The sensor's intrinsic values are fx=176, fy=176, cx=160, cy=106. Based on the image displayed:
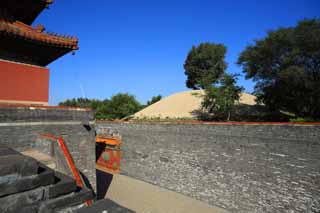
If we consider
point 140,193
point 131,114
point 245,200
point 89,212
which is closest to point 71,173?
point 89,212

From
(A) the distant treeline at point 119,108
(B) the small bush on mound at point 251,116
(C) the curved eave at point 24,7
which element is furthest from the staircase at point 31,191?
(A) the distant treeline at point 119,108

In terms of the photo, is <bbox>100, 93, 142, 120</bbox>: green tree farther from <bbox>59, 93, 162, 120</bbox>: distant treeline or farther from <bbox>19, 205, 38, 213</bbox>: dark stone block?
<bbox>19, 205, 38, 213</bbox>: dark stone block

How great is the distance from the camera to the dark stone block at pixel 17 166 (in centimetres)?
154

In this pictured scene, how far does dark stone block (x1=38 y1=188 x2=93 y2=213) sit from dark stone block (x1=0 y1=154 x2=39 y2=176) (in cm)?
33

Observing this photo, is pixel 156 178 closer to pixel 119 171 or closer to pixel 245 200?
pixel 119 171

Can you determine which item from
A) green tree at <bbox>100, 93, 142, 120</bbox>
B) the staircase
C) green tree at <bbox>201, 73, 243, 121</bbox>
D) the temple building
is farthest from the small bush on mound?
the staircase

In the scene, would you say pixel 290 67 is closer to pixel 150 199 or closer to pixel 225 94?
pixel 225 94

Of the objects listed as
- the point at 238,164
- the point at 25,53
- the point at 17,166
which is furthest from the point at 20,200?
the point at 238,164

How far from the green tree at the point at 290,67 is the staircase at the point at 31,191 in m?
12.2

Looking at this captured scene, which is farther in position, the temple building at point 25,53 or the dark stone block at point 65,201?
the temple building at point 25,53

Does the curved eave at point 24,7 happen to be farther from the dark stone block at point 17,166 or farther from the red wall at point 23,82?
the dark stone block at point 17,166

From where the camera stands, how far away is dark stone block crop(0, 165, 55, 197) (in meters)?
1.52

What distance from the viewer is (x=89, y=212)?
4.53 ft

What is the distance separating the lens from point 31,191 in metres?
1.63
